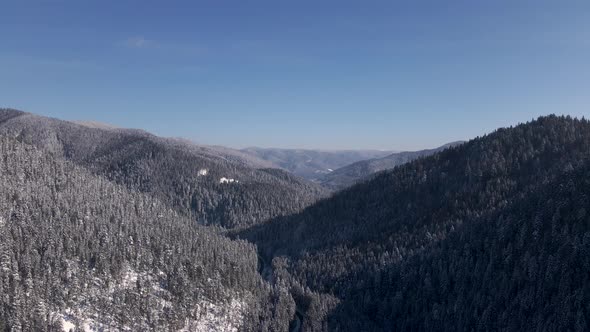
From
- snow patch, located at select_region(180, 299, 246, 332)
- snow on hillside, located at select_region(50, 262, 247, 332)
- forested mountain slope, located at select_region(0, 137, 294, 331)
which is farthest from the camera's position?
snow patch, located at select_region(180, 299, 246, 332)

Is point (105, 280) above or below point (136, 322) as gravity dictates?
above

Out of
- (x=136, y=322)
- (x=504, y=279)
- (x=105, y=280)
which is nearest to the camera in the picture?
(x=136, y=322)

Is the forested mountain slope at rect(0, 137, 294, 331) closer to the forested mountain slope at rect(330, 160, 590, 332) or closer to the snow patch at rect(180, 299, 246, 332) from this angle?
the snow patch at rect(180, 299, 246, 332)

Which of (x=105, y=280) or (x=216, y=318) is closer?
(x=105, y=280)

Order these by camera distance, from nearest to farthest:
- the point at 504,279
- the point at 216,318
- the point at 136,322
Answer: the point at 136,322
the point at 504,279
the point at 216,318

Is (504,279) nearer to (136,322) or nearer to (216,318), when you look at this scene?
(216,318)

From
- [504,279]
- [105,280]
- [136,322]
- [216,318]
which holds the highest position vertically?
[504,279]

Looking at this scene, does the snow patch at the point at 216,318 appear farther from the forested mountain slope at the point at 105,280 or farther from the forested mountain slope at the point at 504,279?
the forested mountain slope at the point at 504,279

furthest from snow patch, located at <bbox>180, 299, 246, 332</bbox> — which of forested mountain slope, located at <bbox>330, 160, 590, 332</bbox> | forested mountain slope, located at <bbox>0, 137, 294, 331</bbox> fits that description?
forested mountain slope, located at <bbox>330, 160, 590, 332</bbox>

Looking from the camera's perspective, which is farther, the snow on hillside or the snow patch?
the snow patch

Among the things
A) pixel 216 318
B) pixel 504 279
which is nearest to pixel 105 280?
pixel 216 318
